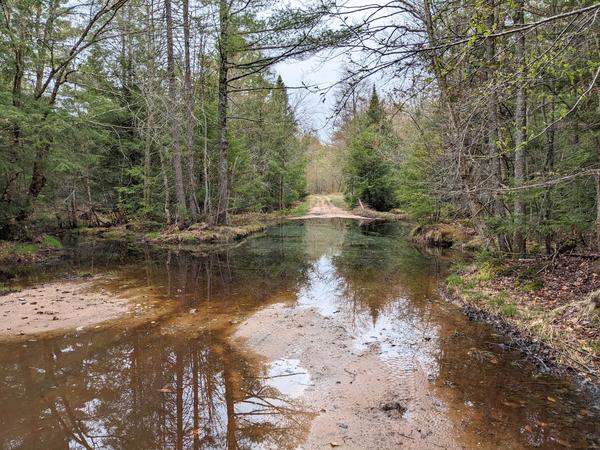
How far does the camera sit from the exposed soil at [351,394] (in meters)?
3.29

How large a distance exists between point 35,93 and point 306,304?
1175cm

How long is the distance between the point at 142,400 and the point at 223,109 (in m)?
14.8

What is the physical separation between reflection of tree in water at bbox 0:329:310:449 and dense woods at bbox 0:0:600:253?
3121 millimetres

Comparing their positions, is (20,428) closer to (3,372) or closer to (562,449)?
(3,372)

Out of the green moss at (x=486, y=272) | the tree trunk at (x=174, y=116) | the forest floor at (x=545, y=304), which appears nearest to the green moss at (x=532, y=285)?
the forest floor at (x=545, y=304)

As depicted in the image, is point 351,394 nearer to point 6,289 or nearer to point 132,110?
point 6,289

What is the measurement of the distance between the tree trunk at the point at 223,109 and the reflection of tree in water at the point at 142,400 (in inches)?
474

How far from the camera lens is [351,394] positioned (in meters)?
4.02

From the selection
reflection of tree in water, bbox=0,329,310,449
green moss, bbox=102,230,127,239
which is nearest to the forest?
reflection of tree in water, bbox=0,329,310,449

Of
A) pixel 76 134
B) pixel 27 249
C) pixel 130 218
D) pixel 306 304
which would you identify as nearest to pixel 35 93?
pixel 76 134

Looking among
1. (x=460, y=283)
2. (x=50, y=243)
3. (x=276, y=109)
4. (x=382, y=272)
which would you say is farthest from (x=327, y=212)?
(x=460, y=283)

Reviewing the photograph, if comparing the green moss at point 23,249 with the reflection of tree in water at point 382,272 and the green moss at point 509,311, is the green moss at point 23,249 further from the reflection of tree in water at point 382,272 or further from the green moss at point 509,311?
the green moss at point 509,311

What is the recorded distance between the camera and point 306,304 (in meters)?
7.32

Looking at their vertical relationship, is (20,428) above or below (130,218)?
below
